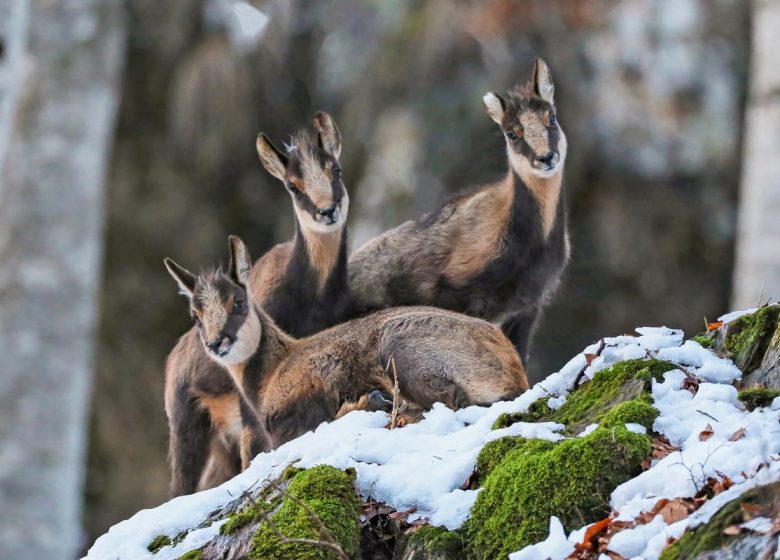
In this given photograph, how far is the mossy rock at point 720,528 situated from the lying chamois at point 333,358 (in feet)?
8.67

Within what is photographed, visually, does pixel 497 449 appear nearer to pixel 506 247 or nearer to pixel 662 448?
pixel 662 448

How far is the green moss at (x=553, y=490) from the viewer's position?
4172 millimetres

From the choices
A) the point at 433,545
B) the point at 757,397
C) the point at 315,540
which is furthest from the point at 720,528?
the point at 315,540

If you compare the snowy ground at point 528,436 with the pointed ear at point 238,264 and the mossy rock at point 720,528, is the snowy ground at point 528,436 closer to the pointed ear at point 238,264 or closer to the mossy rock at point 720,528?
the mossy rock at point 720,528

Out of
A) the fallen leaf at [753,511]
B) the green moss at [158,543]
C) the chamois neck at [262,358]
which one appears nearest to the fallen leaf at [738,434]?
the fallen leaf at [753,511]

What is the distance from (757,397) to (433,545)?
122cm

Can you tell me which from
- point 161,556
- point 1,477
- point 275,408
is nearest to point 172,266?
point 275,408

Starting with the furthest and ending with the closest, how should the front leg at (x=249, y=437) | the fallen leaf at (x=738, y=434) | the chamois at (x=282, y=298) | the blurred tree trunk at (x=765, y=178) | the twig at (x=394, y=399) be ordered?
1. the blurred tree trunk at (x=765, y=178)
2. the chamois at (x=282, y=298)
3. the front leg at (x=249, y=437)
4. the twig at (x=394, y=399)
5. the fallen leaf at (x=738, y=434)

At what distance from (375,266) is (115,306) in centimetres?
1044

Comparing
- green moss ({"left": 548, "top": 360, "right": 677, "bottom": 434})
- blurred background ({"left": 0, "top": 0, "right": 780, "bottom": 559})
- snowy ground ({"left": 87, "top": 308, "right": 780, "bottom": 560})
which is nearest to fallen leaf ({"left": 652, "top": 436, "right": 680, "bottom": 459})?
snowy ground ({"left": 87, "top": 308, "right": 780, "bottom": 560})

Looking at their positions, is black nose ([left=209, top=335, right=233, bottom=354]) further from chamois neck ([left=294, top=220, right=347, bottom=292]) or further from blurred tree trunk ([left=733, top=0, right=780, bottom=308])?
blurred tree trunk ([left=733, top=0, right=780, bottom=308])

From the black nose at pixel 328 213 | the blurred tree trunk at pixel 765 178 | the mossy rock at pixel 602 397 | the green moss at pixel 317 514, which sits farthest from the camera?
the blurred tree trunk at pixel 765 178

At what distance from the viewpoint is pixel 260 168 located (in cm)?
1719

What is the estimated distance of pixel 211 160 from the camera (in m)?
17.1
